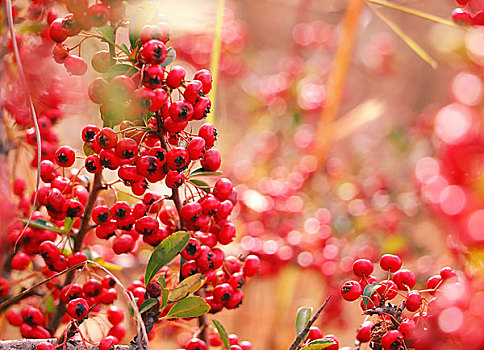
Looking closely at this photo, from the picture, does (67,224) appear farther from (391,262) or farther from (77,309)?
(391,262)

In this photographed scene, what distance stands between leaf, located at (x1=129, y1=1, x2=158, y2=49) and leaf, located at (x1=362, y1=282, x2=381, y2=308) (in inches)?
13.2

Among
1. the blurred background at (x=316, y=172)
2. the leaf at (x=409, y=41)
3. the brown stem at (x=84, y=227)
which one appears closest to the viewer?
the brown stem at (x=84, y=227)

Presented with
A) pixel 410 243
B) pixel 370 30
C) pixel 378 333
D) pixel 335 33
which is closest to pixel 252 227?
pixel 410 243

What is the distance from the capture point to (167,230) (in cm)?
59

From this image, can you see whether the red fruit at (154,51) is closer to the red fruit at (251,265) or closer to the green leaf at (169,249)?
the green leaf at (169,249)

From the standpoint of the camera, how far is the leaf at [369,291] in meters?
0.51

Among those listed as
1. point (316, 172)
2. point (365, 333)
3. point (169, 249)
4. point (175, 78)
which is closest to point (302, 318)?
point (365, 333)

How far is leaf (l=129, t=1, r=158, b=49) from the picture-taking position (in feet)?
1.67

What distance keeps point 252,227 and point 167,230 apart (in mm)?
668

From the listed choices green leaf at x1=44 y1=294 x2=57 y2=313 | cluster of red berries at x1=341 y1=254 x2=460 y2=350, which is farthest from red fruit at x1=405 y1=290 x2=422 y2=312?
green leaf at x1=44 y1=294 x2=57 y2=313

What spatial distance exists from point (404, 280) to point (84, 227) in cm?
36

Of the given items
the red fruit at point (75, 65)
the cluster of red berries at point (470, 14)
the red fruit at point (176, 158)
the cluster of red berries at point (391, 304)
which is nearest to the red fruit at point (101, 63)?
the red fruit at point (75, 65)

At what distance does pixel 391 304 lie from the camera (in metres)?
0.51

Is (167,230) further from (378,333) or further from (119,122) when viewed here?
(378,333)
